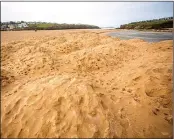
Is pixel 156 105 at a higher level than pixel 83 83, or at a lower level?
lower

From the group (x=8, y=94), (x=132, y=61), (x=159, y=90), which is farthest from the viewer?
(x=132, y=61)

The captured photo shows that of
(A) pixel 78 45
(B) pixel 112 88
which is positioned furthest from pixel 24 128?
(A) pixel 78 45

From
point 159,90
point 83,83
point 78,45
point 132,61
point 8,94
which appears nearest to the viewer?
point 8,94

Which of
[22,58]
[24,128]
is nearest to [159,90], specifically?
[24,128]

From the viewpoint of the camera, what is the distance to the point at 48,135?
3.24 m

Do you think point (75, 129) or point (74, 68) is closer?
point (75, 129)

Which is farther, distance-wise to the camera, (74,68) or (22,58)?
(22,58)

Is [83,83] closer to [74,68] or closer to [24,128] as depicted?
[24,128]

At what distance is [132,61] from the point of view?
760 centimetres

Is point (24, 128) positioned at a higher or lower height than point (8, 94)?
lower

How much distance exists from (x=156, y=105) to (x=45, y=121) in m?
2.83

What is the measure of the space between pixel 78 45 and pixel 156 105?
684cm

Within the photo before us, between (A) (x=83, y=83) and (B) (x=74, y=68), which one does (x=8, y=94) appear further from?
(B) (x=74, y=68)

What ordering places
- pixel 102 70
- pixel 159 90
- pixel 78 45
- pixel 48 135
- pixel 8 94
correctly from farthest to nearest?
pixel 78 45 < pixel 102 70 < pixel 159 90 < pixel 8 94 < pixel 48 135
